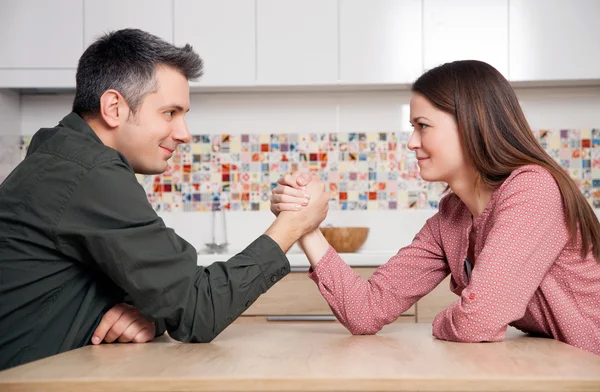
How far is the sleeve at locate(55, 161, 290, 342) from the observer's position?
136 cm

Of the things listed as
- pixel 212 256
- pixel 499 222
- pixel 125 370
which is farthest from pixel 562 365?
pixel 212 256

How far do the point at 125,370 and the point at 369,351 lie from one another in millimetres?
431

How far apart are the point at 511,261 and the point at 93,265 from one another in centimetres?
85

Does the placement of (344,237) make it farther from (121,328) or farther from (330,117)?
(121,328)

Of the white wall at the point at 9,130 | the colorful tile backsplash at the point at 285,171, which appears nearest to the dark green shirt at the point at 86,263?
the colorful tile backsplash at the point at 285,171

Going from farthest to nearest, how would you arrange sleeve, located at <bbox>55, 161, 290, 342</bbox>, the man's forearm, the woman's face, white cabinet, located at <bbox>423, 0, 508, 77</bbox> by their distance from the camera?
white cabinet, located at <bbox>423, 0, 508, 77</bbox>
the woman's face
the man's forearm
sleeve, located at <bbox>55, 161, 290, 342</bbox>

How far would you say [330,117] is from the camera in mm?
3832

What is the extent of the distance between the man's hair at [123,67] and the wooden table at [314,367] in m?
0.61

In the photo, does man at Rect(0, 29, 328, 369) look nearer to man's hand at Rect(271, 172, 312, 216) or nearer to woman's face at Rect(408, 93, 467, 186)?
man's hand at Rect(271, 172, 312, 216)

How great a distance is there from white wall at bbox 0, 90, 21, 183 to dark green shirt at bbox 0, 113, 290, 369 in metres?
2.46

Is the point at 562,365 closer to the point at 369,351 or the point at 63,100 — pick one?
the point at 369,351

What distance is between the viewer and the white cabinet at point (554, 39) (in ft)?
11.2

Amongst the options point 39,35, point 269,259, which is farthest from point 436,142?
point 39,35

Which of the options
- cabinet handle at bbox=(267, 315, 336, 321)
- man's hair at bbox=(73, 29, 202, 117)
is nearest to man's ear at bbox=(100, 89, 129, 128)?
man's hair at bbox=(73, 29, 202, 117)
